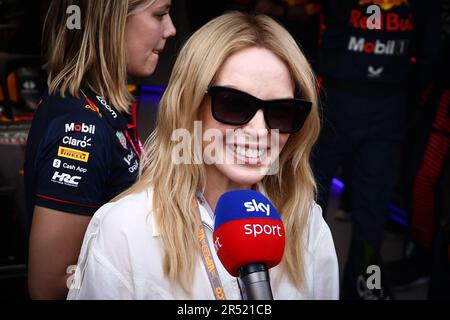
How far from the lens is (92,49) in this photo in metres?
1.53

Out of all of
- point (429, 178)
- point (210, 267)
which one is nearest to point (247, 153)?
point (210, 267)

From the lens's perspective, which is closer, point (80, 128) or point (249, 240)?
point (249, 240)

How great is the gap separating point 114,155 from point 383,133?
66.5 inches

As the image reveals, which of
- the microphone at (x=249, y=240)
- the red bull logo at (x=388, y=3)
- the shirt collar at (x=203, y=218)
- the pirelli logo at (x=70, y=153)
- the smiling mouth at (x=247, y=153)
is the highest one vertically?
the red bull logo at (x=388, y=3)

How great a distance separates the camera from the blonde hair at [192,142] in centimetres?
113

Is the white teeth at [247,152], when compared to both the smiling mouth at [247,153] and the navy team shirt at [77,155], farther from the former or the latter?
the navy team shirt at [77,155]

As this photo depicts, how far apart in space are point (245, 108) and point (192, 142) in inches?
5.7

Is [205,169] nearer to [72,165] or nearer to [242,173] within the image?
[242,173]

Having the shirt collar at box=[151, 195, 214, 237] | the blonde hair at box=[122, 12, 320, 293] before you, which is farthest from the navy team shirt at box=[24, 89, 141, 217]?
the shirt collar at box=[151, 195, 214, 237]

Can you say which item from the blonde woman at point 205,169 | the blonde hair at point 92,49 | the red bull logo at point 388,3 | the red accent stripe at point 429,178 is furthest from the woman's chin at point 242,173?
the red accent stripe at point 429,178

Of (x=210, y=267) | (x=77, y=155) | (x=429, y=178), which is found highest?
(x=77, y=155)

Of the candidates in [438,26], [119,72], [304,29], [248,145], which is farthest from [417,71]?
[248,145]

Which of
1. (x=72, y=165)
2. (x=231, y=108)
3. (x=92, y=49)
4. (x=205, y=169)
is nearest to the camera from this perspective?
(x=231, y=108)

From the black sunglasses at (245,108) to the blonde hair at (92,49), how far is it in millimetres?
505
